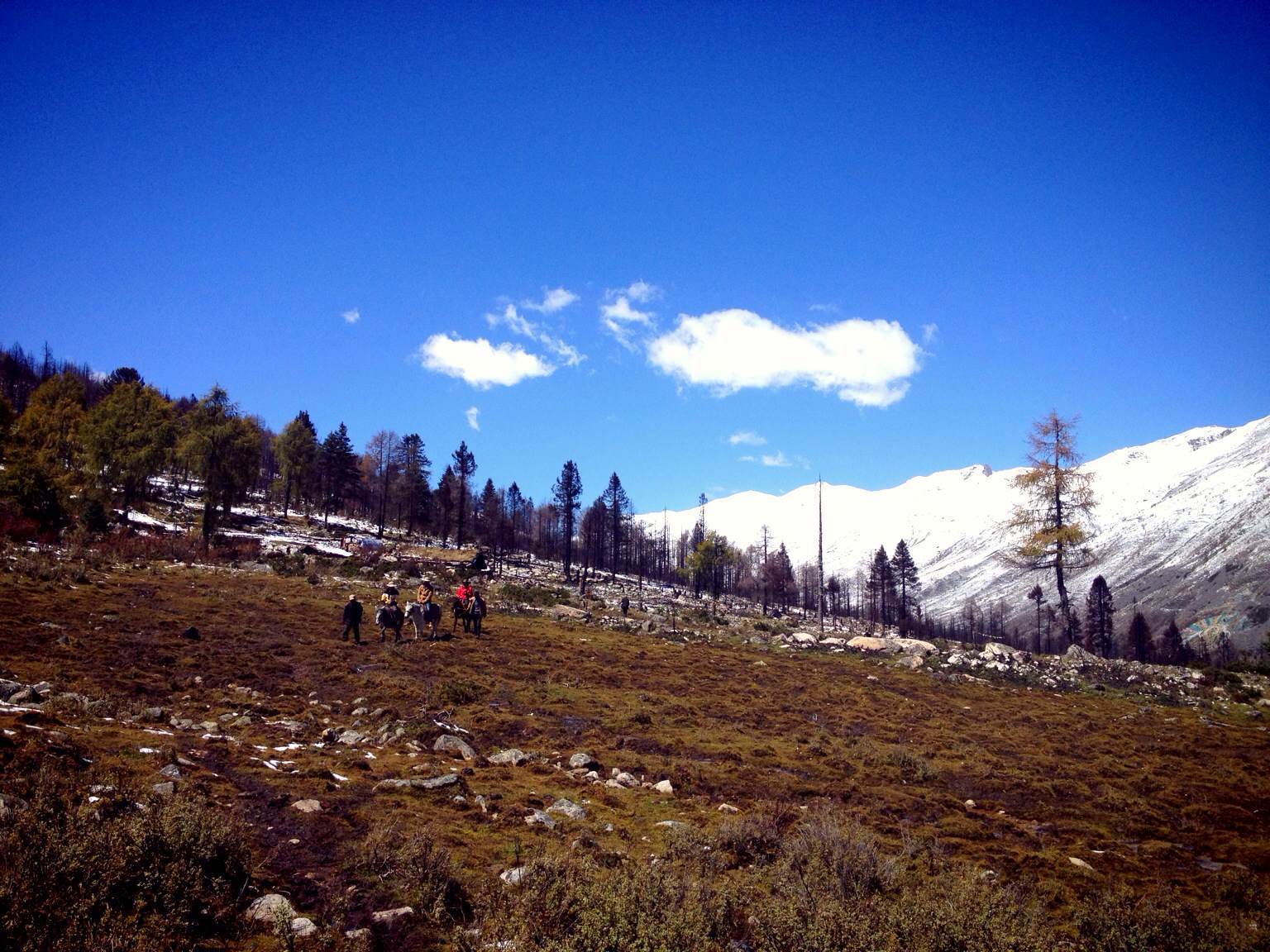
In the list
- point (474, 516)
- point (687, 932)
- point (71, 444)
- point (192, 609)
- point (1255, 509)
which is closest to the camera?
point (687, 932)

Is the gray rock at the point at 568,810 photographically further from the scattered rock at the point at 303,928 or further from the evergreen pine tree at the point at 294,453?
the evergreen pine tree at the point at 294,453

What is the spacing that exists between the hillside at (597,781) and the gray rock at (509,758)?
6 cm

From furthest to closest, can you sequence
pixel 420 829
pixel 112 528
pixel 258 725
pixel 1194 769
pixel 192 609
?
1. pixel 112 528
2. pixel 192 609
3. pixel 1194 769
4. pixel 258 725
5. pixel 420 829

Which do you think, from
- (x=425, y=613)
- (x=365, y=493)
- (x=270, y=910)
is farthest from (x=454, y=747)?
(x=365, y=493)

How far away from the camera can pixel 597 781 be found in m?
12.0

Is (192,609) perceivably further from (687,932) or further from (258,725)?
(687,932)

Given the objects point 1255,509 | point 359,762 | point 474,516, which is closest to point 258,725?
point 359,762

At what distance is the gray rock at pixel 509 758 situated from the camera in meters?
12.5

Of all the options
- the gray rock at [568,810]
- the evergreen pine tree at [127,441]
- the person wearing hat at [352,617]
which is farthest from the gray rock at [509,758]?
the evergreen pine tree at [127,441]

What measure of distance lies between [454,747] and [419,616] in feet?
48.6

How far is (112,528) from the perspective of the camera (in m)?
42.3

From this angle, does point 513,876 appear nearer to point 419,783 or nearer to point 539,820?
point 539,820

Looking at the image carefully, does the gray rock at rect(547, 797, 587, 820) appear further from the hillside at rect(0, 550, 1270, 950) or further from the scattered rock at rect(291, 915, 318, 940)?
the scattered rock at rect(291, 915, 318, 940)

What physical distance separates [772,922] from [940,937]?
1.62 meters
